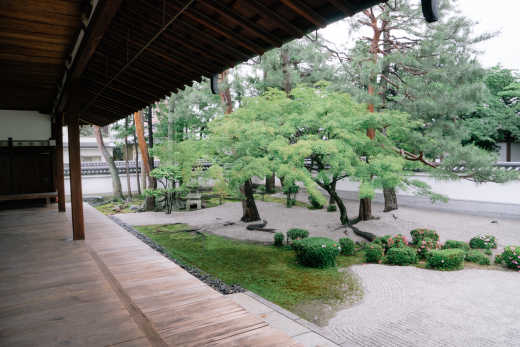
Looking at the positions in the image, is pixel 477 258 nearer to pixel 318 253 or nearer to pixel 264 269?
pixel 318 253

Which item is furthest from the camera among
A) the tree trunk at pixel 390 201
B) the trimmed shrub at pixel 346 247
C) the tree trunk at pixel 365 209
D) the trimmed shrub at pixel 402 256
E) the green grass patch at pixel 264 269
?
the tree trunk at pixel 390 201

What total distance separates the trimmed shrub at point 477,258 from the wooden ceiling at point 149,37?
6821 mm

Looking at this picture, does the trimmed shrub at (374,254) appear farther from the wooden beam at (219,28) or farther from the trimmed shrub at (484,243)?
the wooden beam at (219,28)

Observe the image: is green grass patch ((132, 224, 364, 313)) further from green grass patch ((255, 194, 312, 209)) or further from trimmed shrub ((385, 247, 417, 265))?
green grass patch ((255, 194, 312, 209))

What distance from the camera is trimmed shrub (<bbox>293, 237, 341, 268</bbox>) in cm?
678

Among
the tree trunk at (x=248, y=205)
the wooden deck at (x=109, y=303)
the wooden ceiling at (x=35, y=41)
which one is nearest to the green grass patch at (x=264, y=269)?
the tree trunk at (x=248, y=205)

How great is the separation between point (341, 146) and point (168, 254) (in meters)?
4.85

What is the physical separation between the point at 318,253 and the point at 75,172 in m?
4.63

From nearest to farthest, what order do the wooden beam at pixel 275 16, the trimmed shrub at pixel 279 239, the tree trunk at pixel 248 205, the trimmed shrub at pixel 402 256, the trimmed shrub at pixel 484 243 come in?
1. the wooden beam at pixel 275 16
2. the trimmed shrub at pixel 402 256
3. the trimmed shrub at pixel 484 243
4. the trimmed shrub at pixel 279 239
5. the tree trunk at pixel 248 205

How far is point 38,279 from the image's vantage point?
328 cm

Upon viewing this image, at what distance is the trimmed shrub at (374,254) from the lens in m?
7.09

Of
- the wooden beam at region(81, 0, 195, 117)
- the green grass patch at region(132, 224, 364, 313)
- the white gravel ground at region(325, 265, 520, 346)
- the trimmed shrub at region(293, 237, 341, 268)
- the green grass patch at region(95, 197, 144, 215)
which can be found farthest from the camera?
the green grass patch at region(95, 197, 144, 215)

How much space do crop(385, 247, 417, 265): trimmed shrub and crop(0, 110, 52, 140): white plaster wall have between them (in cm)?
831

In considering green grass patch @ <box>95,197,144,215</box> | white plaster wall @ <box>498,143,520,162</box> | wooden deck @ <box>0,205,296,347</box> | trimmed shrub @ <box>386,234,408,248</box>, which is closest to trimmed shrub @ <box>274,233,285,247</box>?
trimmed shrub @ <box>386,234,408,248</box>
